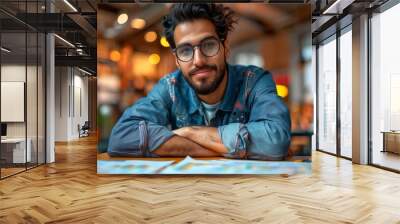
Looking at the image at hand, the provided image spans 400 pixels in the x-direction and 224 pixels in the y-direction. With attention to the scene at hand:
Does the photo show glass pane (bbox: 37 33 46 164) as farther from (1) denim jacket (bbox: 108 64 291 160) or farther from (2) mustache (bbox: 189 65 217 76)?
(2) mustache (bbox: 189 65 217 76)

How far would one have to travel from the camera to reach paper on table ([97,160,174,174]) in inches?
261

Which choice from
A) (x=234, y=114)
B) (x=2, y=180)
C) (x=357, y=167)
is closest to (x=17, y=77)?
A: (x=2, y=180)

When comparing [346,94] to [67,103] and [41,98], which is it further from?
[67,103]

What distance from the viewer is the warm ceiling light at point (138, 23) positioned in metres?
6.65

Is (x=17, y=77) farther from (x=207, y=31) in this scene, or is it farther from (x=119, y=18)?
(x=207, y=31)

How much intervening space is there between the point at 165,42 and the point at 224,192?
109 inches

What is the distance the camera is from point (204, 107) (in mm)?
6609

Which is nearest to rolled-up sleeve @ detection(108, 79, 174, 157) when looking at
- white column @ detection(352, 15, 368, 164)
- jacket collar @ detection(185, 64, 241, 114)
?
jacket collar @ detection(185, 64, 241, 114)

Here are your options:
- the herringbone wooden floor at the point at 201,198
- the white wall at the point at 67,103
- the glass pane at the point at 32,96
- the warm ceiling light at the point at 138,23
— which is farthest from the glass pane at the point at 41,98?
the white wall at the point at 67,103

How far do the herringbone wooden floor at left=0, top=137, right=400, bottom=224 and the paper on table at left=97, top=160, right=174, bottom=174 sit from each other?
12cm

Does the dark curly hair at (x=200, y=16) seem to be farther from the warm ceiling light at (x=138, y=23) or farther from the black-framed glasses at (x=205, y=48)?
the warm ceiling light at (x=138, y=23)

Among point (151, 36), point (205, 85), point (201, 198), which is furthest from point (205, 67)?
point (201, 198)

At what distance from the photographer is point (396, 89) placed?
7.26m

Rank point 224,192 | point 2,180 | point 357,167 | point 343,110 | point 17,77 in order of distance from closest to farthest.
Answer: point 224,192 < point 2,180 < point 17,77 < point 357,167 < point 343,110
